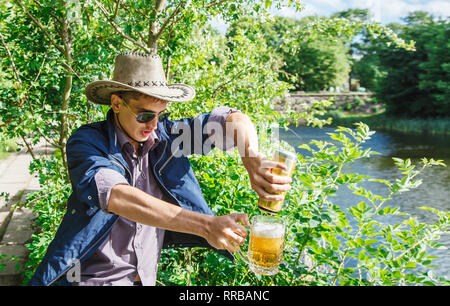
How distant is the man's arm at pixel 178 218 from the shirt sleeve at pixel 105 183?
0.06 ft

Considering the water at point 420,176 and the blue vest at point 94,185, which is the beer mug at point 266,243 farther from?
the water at point 420,176

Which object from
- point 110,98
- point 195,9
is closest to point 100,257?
point 110,98

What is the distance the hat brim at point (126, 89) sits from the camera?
2055 mm

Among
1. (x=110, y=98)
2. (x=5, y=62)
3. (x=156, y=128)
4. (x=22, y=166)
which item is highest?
(x=5, y=62)

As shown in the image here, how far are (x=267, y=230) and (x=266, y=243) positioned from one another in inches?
2.2

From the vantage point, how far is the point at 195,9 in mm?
3393

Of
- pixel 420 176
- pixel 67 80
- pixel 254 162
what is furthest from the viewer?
pixel 420 176

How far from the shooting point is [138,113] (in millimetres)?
2146

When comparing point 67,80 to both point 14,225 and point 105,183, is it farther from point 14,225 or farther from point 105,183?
point 105,183

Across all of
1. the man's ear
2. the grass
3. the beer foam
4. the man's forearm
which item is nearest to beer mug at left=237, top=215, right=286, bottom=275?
the beer foam

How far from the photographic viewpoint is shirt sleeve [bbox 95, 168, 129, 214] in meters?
1.61

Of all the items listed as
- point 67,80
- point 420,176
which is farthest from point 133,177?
point 420,176
